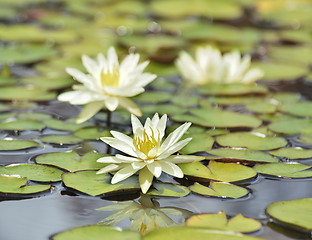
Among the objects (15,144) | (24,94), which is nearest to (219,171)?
(15,144)

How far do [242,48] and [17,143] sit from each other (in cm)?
222

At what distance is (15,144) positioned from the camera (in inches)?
94.8

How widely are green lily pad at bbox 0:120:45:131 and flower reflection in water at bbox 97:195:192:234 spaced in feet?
2.88

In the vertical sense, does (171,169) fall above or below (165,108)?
below

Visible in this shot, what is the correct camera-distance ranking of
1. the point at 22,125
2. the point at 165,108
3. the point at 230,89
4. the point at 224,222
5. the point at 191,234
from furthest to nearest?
the point at 230,89
the point at 165,108
the point at 22,125
the point at 224,222
the point at 191,234

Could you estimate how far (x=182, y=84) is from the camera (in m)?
3.35

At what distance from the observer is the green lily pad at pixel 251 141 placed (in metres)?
2.46

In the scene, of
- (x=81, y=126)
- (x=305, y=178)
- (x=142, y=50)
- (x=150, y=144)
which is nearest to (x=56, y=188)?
(x=150, y=144)

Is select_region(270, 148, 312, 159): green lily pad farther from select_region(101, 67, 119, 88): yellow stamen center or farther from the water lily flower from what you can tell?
select_region(101, 67, 119, 88): yellow stamen center

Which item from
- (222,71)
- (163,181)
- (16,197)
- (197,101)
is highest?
(222,71)

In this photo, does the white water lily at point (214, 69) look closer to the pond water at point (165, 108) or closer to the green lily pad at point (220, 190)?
the pond water at point (165, 108)

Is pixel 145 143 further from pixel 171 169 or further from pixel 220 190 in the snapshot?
pixel 220 190

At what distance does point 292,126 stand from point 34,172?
138 cm

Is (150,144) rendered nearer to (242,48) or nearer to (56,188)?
(56,188)
